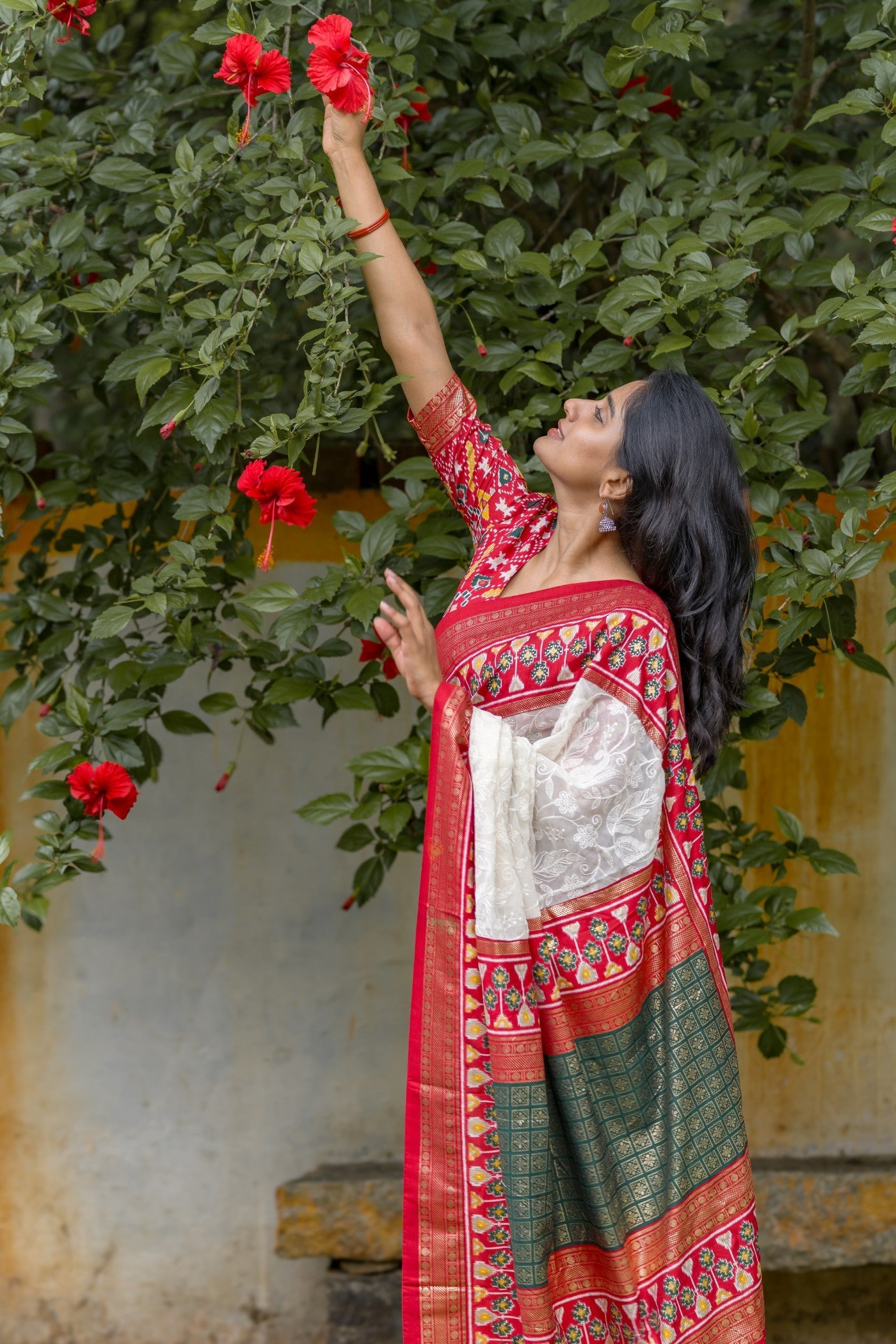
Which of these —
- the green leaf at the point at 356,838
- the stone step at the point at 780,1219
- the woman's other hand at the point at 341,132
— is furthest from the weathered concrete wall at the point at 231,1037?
the woman's other hand at the point at 341,132

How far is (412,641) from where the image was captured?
1.70 m

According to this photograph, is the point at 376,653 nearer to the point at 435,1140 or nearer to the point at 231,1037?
the point at 435,1140

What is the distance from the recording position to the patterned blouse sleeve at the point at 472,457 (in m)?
2.02

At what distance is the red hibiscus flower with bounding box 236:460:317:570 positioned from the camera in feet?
5.73

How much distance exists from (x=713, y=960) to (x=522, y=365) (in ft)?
3.07

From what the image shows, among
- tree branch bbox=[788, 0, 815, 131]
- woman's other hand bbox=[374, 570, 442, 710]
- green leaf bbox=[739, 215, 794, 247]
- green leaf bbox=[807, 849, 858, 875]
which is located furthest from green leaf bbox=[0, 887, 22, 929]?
tree branch bbox=[788, 0, 815, 131]

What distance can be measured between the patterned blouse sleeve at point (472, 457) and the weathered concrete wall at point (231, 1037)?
99cm

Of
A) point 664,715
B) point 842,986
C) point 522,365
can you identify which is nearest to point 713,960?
point 664,715

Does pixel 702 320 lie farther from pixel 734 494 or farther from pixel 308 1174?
pixel 308 1174

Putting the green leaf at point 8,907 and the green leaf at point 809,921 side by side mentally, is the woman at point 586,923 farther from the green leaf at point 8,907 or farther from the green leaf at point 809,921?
the green leaf at point 8,907

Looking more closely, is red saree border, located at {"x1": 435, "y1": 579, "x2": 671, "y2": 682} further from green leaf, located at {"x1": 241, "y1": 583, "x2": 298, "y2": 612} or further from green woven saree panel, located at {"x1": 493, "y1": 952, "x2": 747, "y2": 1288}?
green woven saree panel, located at {"x1": 493, "y1": 952, "x2": 747, "y2": 1288}

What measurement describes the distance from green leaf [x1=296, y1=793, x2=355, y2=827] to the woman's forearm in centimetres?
70

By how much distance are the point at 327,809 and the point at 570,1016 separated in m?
0.54

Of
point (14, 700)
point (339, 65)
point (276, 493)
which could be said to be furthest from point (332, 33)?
point (14, 700)
